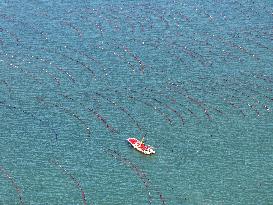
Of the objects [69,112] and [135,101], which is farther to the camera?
[135,101]

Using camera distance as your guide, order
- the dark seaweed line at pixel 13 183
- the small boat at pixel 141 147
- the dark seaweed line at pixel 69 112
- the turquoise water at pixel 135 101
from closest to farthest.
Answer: the dark seaweed line at pixel 13 183, the turquoise water at pixel 135 101, the small boat at pixel 141 147, the dark seaweed line at pixel 69 112

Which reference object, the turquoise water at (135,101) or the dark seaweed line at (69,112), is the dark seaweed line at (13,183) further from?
the dark seaweed line at (69,112)

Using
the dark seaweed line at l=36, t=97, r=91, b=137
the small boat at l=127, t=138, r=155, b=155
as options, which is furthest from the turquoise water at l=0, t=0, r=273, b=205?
the small boat at l=127, t=138, r=155, b=155

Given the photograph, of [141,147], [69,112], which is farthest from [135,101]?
[141,147]

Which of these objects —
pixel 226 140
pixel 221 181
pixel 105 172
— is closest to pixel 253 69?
pixel 226 140

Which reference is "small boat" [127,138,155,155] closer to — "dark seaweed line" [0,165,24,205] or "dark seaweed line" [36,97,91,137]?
"dark seaweed line" [36,97,91,137]

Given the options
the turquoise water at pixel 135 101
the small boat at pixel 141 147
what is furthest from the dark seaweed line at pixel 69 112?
the small boat at pixel 141 147

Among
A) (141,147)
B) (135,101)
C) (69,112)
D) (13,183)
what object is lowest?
(13,183)

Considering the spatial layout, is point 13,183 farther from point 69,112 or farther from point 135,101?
point 135,101
